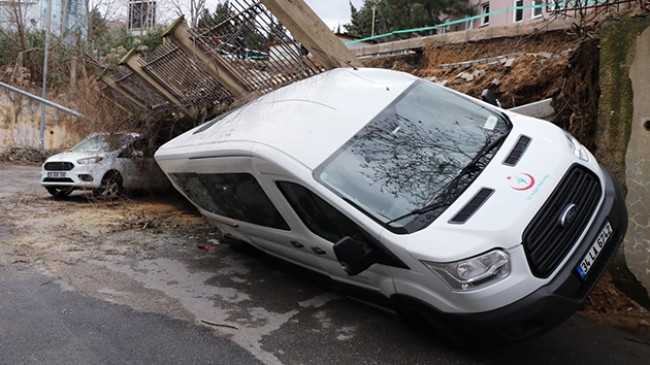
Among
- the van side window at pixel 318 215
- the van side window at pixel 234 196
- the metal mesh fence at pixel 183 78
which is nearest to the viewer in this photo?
the van side window at pixel 318 215

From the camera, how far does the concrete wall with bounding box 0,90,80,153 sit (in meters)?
20.5

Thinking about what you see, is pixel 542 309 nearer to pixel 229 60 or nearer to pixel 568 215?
pixel 568 215

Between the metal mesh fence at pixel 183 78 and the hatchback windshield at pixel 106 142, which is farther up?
the metal mesh fence at pixel 183 78

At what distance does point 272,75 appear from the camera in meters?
7.00

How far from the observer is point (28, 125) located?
2102cm

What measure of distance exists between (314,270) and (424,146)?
61.3 inches

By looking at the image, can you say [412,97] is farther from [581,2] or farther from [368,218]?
[581,2]

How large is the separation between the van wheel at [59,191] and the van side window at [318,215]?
31.3 ft

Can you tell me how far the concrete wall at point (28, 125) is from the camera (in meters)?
20.5

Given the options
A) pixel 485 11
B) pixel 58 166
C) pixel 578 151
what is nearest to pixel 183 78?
pixel 58 166

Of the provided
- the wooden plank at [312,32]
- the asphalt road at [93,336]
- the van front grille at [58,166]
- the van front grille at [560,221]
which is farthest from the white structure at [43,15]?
the van front grille at [560,221]

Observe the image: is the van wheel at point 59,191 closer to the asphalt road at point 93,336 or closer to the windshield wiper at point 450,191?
the asphalt road at point 93,336

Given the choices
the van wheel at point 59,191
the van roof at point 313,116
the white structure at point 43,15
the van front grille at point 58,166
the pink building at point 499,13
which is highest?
the white structure at point 43,15

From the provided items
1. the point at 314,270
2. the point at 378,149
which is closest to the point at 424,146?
the point at 378,149
